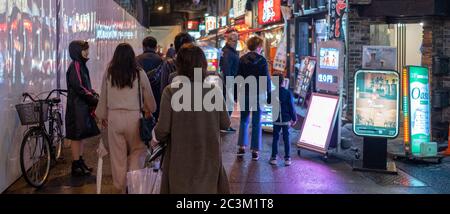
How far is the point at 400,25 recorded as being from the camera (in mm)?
14336

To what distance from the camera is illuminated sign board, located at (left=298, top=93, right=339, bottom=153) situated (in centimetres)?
931

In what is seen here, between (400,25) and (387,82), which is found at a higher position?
(400,25)

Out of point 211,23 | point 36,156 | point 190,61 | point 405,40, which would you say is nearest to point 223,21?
point 211,23

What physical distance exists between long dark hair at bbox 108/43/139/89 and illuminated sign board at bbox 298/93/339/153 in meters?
4.12

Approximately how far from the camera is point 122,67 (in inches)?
242

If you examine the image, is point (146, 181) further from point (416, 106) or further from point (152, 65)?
point (416, 106)

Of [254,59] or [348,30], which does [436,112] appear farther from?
[254,59]

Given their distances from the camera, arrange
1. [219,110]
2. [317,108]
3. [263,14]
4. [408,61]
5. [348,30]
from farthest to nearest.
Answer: [263,14], [408,61], [348,30], [317,108], [219,110]

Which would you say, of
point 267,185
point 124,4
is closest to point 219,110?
point 267,185

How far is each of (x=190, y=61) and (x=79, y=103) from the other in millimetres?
3979

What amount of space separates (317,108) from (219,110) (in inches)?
208

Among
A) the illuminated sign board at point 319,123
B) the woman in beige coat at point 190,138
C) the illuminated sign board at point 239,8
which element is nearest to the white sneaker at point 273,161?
the illuminated sign board at point 319,123

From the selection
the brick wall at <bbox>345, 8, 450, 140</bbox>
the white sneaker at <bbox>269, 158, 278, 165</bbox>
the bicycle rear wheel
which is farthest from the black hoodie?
the brick wall at <bbox>345, 8, 450, 140</bbox>
